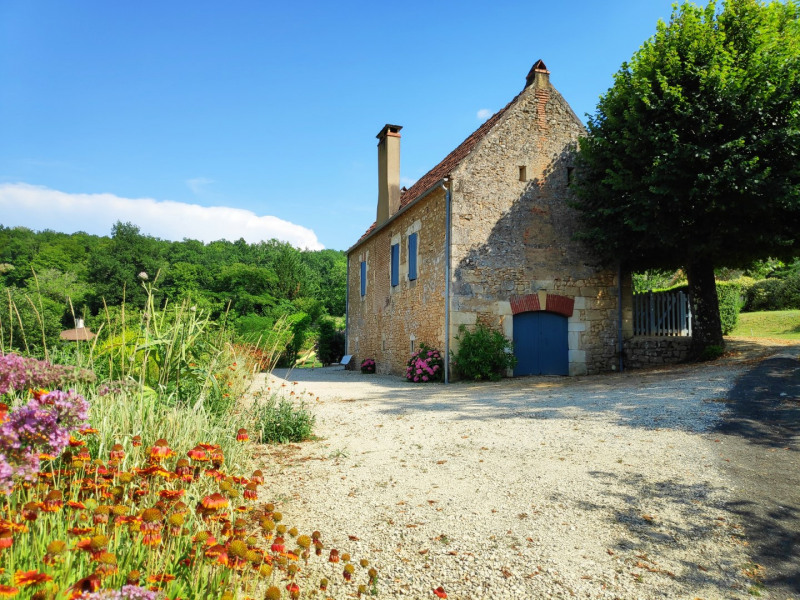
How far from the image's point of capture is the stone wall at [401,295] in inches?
537

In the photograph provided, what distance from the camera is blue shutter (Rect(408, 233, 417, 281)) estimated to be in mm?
15070

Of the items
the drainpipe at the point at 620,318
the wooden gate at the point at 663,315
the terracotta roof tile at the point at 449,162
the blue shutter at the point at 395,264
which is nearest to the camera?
the drainpipe at the point at 620,318

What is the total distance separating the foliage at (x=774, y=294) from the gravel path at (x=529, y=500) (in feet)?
62.3

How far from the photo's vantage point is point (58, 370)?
446cm

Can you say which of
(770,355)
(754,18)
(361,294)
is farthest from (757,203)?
(361,294)

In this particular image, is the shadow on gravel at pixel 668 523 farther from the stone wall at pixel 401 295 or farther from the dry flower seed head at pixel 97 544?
the stone wall at pixel 401 295

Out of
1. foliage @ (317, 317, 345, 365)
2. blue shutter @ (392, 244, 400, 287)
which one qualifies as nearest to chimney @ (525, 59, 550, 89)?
blue shutter @ (392, 244, 400, 287)

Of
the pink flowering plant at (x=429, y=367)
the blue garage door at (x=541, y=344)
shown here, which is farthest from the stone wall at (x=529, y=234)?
the pink flowering plant at (x=429, y=367)

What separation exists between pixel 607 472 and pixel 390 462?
195 cm

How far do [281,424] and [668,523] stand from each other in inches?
156

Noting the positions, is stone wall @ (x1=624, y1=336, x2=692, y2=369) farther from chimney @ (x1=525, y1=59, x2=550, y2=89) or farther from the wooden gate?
chimney @ (x1=525, y1=59, x2=550, y2=89)

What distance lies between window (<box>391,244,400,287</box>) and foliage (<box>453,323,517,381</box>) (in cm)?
419

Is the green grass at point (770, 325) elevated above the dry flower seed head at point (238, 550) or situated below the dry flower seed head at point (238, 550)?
above

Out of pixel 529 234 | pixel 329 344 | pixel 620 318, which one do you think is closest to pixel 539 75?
pixel 529 234
